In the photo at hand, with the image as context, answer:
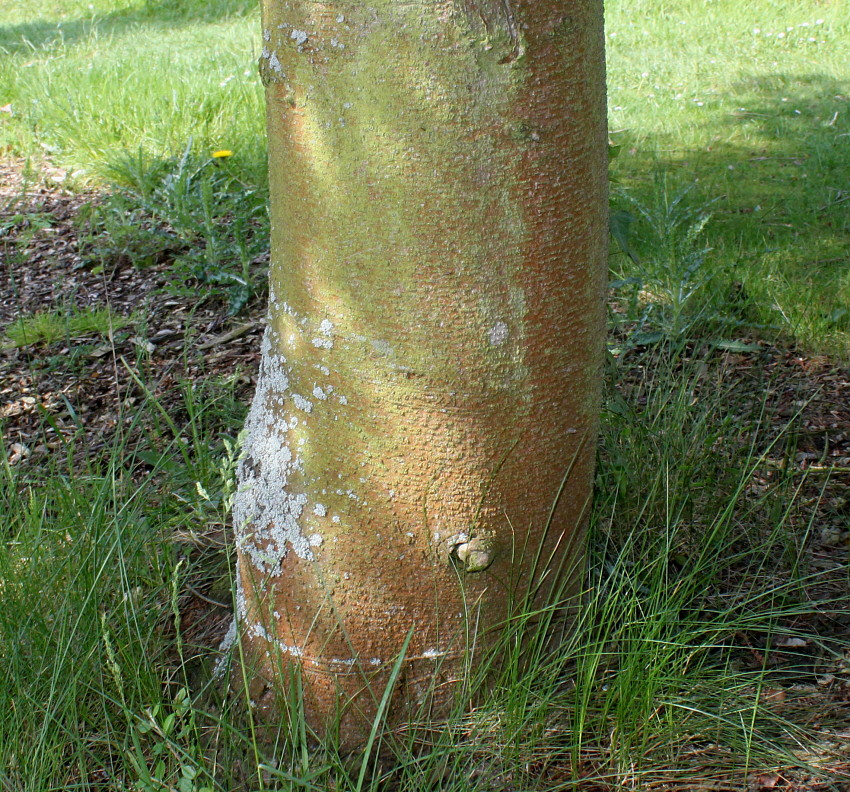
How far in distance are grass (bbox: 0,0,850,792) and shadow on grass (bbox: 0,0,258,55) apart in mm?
4481

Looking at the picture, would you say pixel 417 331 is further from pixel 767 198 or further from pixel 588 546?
pixel 767 198

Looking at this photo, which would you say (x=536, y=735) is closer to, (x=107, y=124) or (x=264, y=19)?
(x=264, y=19)

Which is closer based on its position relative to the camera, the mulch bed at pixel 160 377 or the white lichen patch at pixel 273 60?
the white lichen patch at pixel 273 60

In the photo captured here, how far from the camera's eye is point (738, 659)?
1.83 meters

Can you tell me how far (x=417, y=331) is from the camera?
1.44 m

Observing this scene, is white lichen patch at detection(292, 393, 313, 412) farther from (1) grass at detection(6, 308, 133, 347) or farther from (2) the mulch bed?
(1) grass at detection(6, 308, 133, 347)

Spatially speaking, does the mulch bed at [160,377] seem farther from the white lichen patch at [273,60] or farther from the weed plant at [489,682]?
the white lichen patch at [273,60]

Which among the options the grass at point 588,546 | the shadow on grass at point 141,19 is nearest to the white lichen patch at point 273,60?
the grass at point 588,546

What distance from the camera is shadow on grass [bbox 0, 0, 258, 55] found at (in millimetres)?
8758

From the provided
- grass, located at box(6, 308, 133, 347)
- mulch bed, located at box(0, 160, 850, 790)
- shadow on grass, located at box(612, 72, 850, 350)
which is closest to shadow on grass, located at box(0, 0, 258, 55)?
mulch bed, located at box(0, 160, 850, 790)

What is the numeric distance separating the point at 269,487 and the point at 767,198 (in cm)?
325

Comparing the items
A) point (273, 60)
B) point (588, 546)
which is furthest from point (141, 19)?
point (588, 546)

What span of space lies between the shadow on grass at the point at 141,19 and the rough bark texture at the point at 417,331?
8163 millimetres

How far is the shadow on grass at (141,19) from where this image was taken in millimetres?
8758
